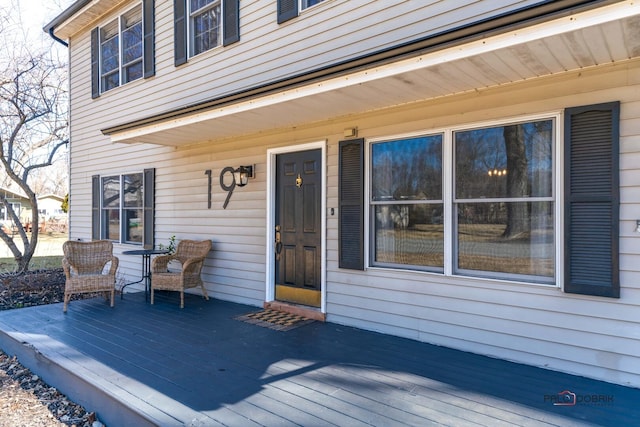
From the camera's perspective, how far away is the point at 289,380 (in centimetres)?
304

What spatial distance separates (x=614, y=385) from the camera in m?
2.91

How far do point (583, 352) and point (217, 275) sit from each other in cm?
453

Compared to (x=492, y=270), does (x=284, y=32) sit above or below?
above

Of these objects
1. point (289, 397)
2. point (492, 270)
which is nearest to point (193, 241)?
point (289, 397)

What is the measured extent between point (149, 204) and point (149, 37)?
2.82m

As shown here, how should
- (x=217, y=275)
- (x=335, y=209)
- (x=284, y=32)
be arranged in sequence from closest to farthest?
(x=335, y=209)
(x=284, y=32)
(x=217, y=275)

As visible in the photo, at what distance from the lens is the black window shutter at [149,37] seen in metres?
6.77

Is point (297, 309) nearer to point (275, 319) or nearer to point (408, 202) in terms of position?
point (275, 319)

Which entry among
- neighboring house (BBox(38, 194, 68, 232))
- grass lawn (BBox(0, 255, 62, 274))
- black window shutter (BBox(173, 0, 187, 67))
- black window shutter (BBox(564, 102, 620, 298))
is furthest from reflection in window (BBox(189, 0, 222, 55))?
neighboring house (BBox(38, 194, 68, 232))

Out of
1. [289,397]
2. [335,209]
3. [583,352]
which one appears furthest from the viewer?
[335,209]

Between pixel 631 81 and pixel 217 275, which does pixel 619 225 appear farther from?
pixel 217 275

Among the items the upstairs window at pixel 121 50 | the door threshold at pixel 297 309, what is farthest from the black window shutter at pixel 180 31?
the door threshold at pixel 297 309

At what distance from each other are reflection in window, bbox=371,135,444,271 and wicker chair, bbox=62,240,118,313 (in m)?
3.77

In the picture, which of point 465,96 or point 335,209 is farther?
point 335,209
